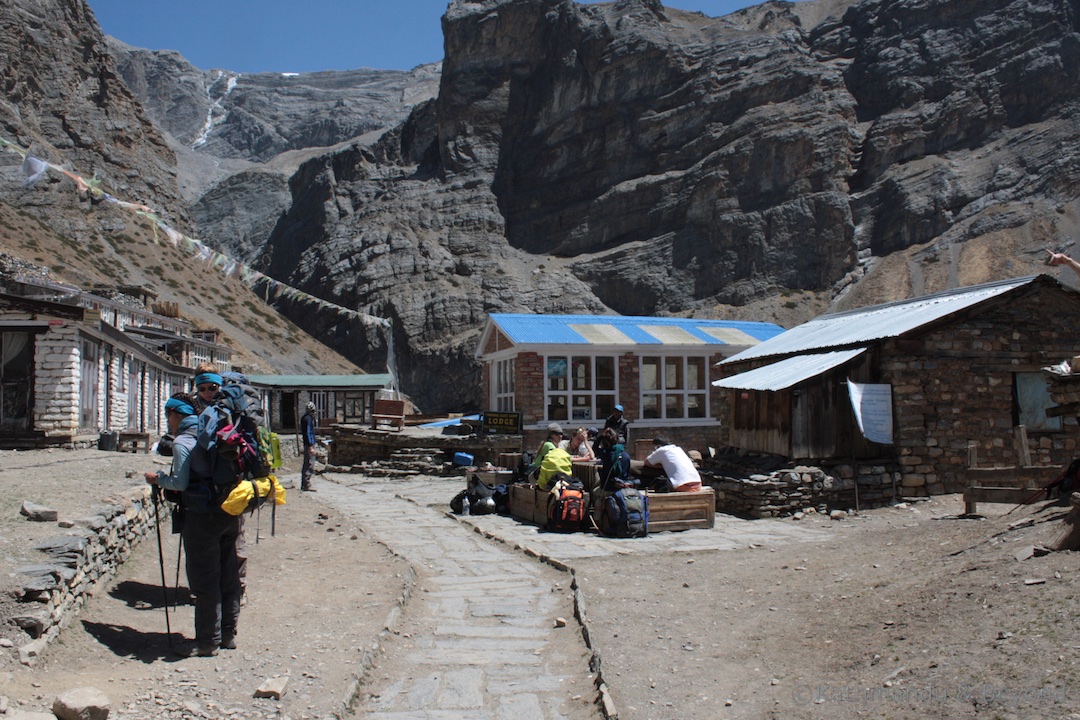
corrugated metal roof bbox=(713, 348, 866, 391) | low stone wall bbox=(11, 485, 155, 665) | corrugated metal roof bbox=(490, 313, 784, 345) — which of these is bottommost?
low stone wall bbox=(11, 485, 155, 665)

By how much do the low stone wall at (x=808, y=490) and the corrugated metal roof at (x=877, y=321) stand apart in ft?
7.58

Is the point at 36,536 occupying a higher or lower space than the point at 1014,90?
lower

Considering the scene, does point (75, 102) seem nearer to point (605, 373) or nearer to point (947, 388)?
point (605, 373)

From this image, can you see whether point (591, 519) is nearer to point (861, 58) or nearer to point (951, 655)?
point (951, 655)

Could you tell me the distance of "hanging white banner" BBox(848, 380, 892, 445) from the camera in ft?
44.3

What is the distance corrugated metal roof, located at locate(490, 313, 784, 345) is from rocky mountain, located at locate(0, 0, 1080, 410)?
40.2 m

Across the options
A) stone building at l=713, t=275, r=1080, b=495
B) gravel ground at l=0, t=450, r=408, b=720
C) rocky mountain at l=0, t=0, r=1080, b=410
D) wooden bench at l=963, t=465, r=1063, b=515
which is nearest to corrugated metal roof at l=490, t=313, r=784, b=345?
stone building at l=713, t=275, r=1080, b=495

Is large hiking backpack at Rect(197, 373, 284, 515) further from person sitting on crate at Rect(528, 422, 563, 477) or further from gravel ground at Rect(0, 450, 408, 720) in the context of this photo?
person sitting on crate at Rect(528, 422, 563, 477)

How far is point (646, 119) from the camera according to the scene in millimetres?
80875

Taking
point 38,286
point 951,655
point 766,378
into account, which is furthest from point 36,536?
point 38,286

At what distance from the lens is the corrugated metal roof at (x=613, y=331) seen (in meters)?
24.2

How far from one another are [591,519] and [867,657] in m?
6.51

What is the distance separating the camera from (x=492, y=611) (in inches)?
288

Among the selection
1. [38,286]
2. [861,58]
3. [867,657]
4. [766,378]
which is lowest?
[867,657]
